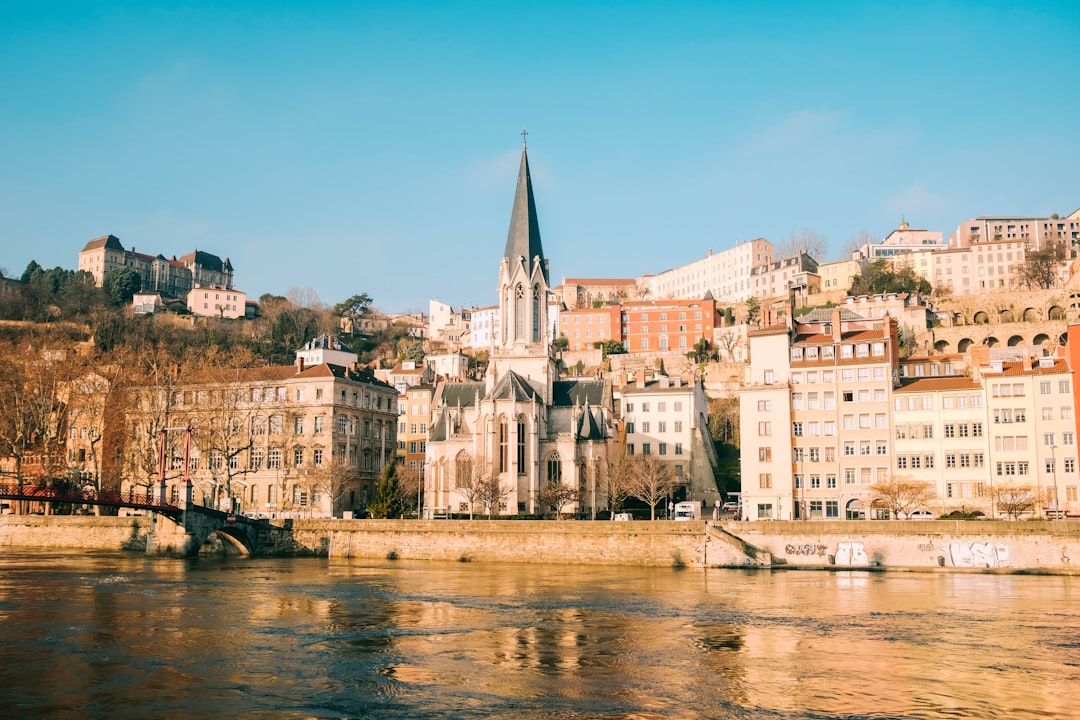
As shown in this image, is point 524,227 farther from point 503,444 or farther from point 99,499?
point 99,499

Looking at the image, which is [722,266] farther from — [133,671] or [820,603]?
[133,671]

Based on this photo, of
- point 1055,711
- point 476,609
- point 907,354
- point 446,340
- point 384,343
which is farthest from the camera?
point 446,340

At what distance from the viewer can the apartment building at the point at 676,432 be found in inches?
3716

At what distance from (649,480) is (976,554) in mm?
27323

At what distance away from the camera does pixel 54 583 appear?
48000 millimetres

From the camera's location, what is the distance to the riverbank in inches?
2196

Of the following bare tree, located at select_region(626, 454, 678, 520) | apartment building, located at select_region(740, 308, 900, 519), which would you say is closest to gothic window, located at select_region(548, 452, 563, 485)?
bare tree, located at select_region(626, 454, 678, 520)

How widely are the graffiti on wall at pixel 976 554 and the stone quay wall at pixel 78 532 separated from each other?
172 ft

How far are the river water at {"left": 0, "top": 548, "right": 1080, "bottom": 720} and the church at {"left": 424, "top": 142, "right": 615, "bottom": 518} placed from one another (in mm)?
33847

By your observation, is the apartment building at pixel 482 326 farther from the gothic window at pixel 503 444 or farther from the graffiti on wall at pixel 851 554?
the graffiti on wall at pixel 851 554

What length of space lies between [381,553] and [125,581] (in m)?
20.0

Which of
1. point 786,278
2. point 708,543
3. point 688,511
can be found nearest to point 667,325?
point 786,278

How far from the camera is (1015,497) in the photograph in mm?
66875

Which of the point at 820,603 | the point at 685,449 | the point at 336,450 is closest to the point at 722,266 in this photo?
the point at 685,449
